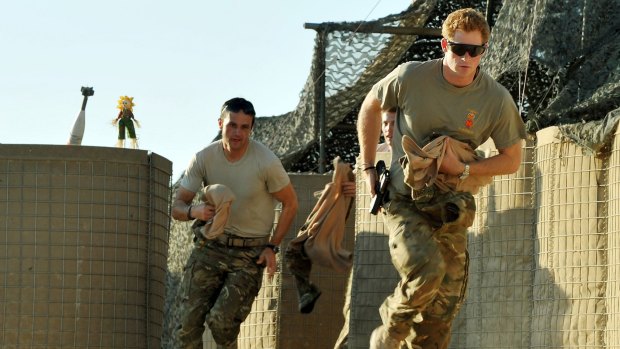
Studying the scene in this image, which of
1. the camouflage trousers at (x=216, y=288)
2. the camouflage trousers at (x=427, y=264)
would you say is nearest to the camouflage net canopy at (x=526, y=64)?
the camouflage trousers at (x=427, y=264)

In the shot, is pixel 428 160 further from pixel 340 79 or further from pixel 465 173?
pixel 340 79

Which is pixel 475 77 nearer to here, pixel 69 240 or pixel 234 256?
pixel 234 256

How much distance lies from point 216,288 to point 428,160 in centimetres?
295

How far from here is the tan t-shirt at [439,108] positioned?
8.91 metres

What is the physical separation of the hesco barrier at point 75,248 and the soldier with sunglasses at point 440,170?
11.1ft

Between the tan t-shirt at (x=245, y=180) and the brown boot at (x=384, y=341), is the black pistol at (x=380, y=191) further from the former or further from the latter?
the tan t-shirt at (x=245, y=180)

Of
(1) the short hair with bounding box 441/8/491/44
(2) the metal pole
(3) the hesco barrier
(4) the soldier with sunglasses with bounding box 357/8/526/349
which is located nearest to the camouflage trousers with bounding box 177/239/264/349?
(3) the hesco barrier

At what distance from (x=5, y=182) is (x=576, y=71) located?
4.29 meters

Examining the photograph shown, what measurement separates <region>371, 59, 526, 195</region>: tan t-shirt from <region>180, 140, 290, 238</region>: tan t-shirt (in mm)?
2304

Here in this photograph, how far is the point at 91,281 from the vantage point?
38.8 feet

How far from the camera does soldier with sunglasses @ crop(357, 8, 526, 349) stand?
8797 millimetres

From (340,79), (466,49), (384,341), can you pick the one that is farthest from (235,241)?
(340,79)

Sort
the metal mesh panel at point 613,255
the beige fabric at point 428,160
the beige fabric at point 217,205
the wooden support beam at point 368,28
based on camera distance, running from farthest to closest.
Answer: the wooden support beam at point 368,28, the beige fabric at point 217,205, the metal mesh panel at point 613,255, the beige fabric at point 428,160

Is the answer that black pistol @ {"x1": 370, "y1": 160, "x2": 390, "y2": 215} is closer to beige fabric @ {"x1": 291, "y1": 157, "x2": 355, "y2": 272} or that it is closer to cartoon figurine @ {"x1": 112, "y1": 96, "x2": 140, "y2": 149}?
beige fabric @ {"x1": 291, "y1": 157, "x2": 355, "y2": 272}
